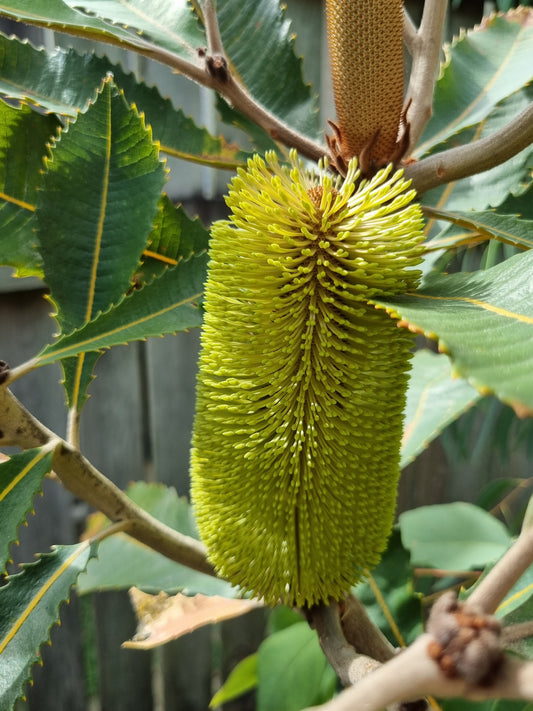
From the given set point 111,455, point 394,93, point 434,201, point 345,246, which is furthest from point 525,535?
point 111,455

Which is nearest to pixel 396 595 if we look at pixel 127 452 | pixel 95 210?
pixel 95 210

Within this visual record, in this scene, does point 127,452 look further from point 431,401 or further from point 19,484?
point 19,484

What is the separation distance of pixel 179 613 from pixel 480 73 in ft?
1.67

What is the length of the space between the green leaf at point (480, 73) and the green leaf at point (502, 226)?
109 mm

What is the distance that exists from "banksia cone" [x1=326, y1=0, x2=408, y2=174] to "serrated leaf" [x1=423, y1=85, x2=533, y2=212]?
177 millimetres

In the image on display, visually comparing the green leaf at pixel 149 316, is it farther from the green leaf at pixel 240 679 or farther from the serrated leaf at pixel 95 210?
the green leaf at pixel 240 679

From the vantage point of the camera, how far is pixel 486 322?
24 cm

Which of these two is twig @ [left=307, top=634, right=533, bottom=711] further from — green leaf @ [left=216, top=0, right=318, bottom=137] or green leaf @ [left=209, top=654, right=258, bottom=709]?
green leaf @ [left=209, top=654, right=258, bottom=709]

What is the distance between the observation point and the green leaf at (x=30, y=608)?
0.34 meters

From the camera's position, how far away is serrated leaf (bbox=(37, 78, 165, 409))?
365mm

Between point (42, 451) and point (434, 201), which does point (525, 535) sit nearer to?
point (42, 451)

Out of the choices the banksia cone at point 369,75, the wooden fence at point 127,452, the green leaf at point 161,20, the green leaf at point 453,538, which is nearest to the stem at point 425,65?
the banksia cone at point 369,75

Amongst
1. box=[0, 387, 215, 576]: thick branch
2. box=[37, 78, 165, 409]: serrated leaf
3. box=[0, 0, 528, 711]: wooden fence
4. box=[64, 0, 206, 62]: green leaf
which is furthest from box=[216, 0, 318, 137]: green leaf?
box=[0, 0, 528, 711]: wooden fence

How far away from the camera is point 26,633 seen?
360 millimetres
